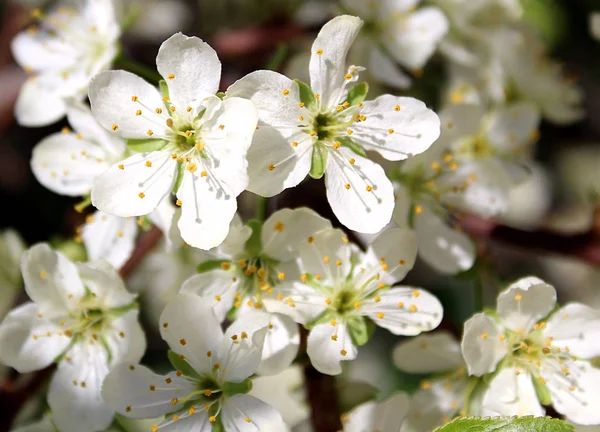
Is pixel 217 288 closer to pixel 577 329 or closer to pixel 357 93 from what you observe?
pixel 357 93

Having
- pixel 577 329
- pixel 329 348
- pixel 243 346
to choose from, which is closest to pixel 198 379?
pixel 243 346

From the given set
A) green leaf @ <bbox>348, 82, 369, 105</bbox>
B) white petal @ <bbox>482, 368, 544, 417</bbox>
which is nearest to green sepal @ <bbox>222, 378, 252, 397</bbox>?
white petal @ <bbox>482, 368, 544, 417</bbox>

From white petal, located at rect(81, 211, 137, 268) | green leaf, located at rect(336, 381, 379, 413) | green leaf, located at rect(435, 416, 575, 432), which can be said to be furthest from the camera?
green leaf, located at rect(336, 381, 379, 413)

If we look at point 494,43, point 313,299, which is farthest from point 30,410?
point 494,43

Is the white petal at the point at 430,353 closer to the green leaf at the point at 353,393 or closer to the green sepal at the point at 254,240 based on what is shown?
the green leaf at the point at 353,393

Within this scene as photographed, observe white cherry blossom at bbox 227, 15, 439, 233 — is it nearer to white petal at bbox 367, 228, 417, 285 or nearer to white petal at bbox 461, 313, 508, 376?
white petal at bbox 367, 228, 417, 285

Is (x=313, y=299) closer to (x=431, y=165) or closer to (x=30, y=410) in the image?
(x=431, y=165)
